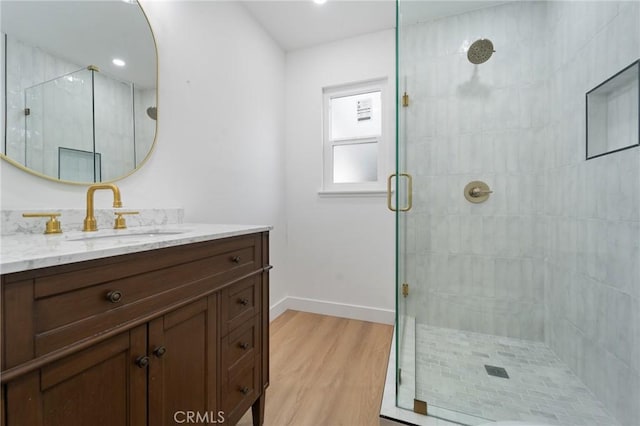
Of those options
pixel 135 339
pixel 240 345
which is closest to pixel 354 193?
pixel 240 345

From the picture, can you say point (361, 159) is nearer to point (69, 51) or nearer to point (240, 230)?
point (240, 230)

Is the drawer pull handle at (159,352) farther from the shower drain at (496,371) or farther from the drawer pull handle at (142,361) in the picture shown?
the shower drain at (496,371)

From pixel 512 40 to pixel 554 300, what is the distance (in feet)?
5.88

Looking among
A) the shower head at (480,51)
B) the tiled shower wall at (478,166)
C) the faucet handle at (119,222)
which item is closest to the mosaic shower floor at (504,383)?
the tiled shower wall at (478,166)

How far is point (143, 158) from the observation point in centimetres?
139

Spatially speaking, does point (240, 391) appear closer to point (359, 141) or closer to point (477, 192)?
point (477, 192)

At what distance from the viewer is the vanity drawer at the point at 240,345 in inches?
42.6

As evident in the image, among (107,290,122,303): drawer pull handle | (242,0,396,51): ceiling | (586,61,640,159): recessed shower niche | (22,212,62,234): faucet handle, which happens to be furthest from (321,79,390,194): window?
(107,290,122,303): drawer pull handle

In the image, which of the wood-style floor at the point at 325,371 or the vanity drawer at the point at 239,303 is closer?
the vanity drawer at the point at 239,303

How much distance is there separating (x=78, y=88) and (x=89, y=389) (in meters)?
1.15

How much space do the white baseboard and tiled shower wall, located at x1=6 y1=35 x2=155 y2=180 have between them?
5.62 ft

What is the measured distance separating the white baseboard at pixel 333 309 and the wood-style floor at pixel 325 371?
0.07 meters

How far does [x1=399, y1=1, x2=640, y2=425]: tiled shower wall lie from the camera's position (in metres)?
1.27

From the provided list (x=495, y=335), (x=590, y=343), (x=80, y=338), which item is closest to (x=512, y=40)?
(x=590, y=343)
